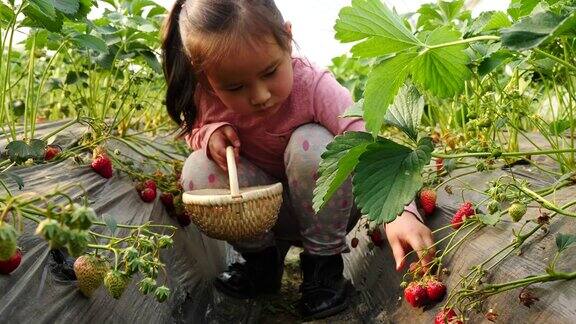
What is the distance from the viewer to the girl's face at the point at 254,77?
1432mm

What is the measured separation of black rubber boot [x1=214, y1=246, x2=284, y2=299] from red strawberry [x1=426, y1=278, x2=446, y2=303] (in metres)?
0.70

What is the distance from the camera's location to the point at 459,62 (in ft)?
3.51

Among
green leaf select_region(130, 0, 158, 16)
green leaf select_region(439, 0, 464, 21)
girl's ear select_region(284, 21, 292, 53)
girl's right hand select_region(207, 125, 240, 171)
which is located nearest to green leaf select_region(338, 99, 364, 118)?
girl's ear select_region(284, 21, 292, 53)

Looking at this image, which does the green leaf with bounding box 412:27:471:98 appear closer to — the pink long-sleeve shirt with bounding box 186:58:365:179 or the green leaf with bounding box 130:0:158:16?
the pink long-sleeve shirt with bounding box 186:58:365:179

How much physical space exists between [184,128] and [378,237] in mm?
644

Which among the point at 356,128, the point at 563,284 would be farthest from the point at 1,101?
the point at 563,284

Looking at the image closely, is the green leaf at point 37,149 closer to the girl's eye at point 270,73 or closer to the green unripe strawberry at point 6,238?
the girl's eye at point 270,73

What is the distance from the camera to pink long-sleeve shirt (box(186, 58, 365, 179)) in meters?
1.64

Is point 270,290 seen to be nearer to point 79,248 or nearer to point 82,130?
point 82,130

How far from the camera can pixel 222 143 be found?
1.67 meters

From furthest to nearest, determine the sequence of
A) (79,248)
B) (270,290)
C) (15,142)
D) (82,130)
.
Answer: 1. (82,130)
2. (270,290)
3. (15,142)
4. (79,248)

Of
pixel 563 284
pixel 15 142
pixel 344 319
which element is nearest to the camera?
pixel 563 284

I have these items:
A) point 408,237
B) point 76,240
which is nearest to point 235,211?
point 408,237

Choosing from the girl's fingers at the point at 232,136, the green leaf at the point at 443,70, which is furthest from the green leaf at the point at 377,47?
the girl's fingers at the point at 232,136
